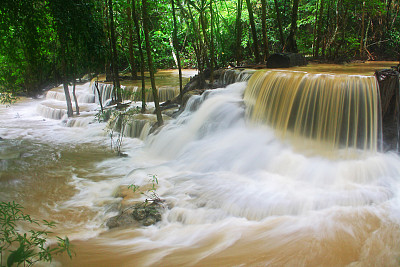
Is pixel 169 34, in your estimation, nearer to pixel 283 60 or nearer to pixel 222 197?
pixel 283 60

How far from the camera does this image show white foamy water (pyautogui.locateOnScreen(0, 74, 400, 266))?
3.95 m

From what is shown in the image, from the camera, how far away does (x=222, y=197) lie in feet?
17.8

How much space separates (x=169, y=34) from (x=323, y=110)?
14.9m

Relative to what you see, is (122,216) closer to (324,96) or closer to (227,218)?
(227,218)

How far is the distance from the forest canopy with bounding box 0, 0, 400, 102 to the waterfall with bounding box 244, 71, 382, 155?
3.43 m

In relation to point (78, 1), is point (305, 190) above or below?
below

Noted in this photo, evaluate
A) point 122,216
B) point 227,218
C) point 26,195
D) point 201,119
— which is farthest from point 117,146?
point 227,218

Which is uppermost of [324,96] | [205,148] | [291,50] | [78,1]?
[78,1]

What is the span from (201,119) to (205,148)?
1.53 metres

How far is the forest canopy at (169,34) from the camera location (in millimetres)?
7770

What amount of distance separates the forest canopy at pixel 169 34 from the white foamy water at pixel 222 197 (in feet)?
9.78

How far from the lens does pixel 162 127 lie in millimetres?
9445

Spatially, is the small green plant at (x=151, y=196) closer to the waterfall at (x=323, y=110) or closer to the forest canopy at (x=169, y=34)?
the waterfall at (x=323, y=110)

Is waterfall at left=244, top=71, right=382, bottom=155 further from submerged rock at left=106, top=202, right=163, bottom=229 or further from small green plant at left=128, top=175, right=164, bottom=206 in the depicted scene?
submerged rock at left=106, top=202, right=163, bottom=229
